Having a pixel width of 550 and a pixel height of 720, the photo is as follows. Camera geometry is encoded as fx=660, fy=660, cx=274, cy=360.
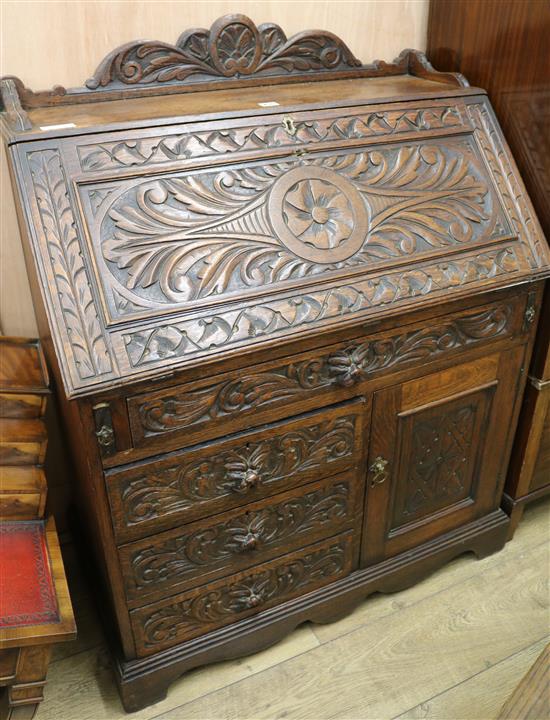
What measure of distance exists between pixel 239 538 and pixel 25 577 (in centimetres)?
44

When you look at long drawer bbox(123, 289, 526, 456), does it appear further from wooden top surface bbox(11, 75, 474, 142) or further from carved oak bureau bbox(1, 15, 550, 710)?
wooden top surface bbox(11, 75, 474, 142)

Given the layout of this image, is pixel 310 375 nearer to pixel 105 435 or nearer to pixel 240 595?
pixel 105 435

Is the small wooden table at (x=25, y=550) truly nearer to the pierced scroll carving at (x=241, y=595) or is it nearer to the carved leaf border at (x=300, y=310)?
the pierced scroll carving at (x=241, y=595)

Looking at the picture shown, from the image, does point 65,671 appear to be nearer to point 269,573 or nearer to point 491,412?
point 269,573

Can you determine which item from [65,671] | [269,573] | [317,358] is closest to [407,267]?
[317,358]

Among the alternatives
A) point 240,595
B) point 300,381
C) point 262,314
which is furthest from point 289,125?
point 240,595

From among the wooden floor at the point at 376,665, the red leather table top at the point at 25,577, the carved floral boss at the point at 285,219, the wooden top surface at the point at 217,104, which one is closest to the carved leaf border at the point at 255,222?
the carved floral boss at the point at 285,219

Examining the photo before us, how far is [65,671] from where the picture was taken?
1.56 meters

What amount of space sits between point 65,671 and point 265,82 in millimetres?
1481

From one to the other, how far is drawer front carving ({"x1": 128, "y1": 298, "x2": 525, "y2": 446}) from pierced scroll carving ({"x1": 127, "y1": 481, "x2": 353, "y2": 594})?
0.26 metres

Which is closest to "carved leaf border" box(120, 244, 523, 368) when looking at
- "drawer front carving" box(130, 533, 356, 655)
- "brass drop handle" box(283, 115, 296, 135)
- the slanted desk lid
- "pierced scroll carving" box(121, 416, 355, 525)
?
the slanted desk lid

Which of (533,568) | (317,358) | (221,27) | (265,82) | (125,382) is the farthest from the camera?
(533,568)

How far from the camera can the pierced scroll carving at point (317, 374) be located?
118 centimetres

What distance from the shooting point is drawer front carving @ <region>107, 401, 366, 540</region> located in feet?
4.04
